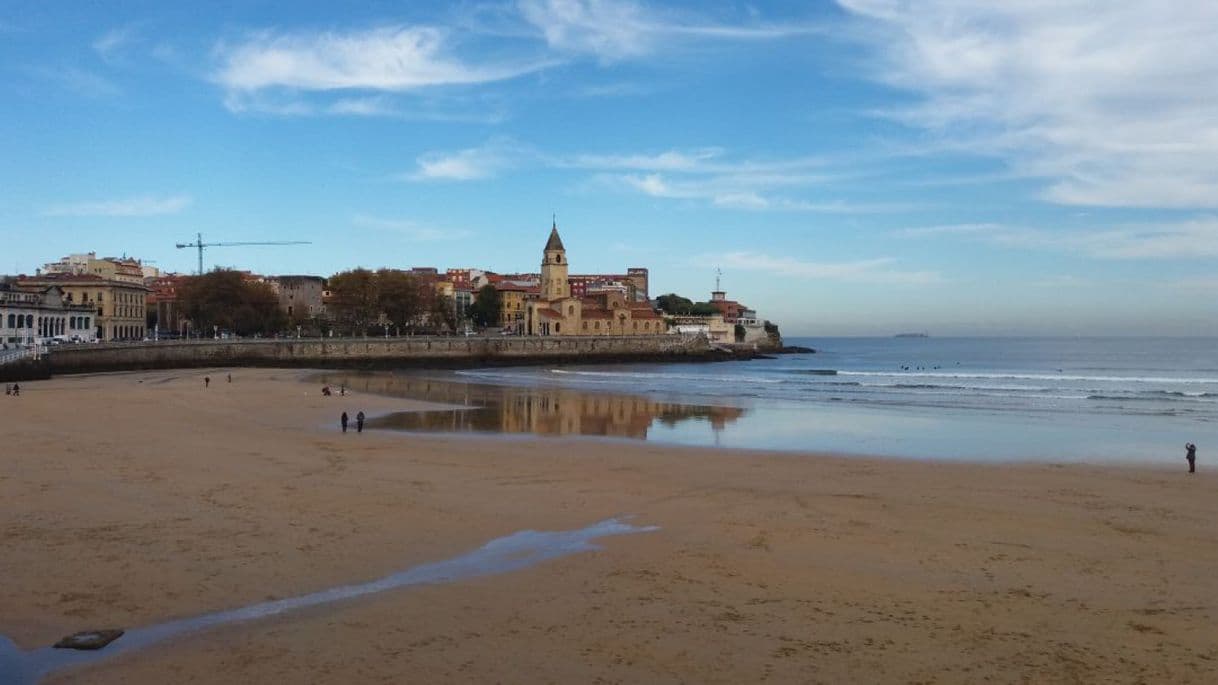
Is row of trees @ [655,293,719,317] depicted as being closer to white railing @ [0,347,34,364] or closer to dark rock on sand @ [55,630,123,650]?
white railing @ [0,347,34,364]

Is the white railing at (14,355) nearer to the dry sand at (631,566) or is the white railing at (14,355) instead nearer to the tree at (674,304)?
the dry sand at (631,566)

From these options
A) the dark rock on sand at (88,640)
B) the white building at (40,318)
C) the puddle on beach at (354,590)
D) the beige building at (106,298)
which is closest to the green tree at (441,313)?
the beige building at (106,298)

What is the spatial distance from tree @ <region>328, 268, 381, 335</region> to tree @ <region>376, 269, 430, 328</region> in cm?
50

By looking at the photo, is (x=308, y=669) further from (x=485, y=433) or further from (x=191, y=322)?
(x=191, y=322)

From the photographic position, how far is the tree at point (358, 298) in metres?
86.6

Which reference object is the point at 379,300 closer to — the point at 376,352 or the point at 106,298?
the point at 376,352

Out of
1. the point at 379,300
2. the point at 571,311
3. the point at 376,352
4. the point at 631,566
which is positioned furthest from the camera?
the point at 571,311

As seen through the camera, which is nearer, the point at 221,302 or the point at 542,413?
the point at 542,413

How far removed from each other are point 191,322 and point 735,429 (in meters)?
73.3

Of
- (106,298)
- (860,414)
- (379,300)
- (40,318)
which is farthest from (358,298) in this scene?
(860,414)

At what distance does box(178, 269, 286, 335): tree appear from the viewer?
3078 inches

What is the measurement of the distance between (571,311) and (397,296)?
19.2 meters

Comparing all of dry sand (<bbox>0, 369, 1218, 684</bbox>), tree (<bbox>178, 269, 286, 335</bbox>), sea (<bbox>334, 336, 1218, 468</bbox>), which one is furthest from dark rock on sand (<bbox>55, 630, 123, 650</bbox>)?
tree (<bbox>178, 269, 286, 335</bbox>)

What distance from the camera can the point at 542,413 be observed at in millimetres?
31906
